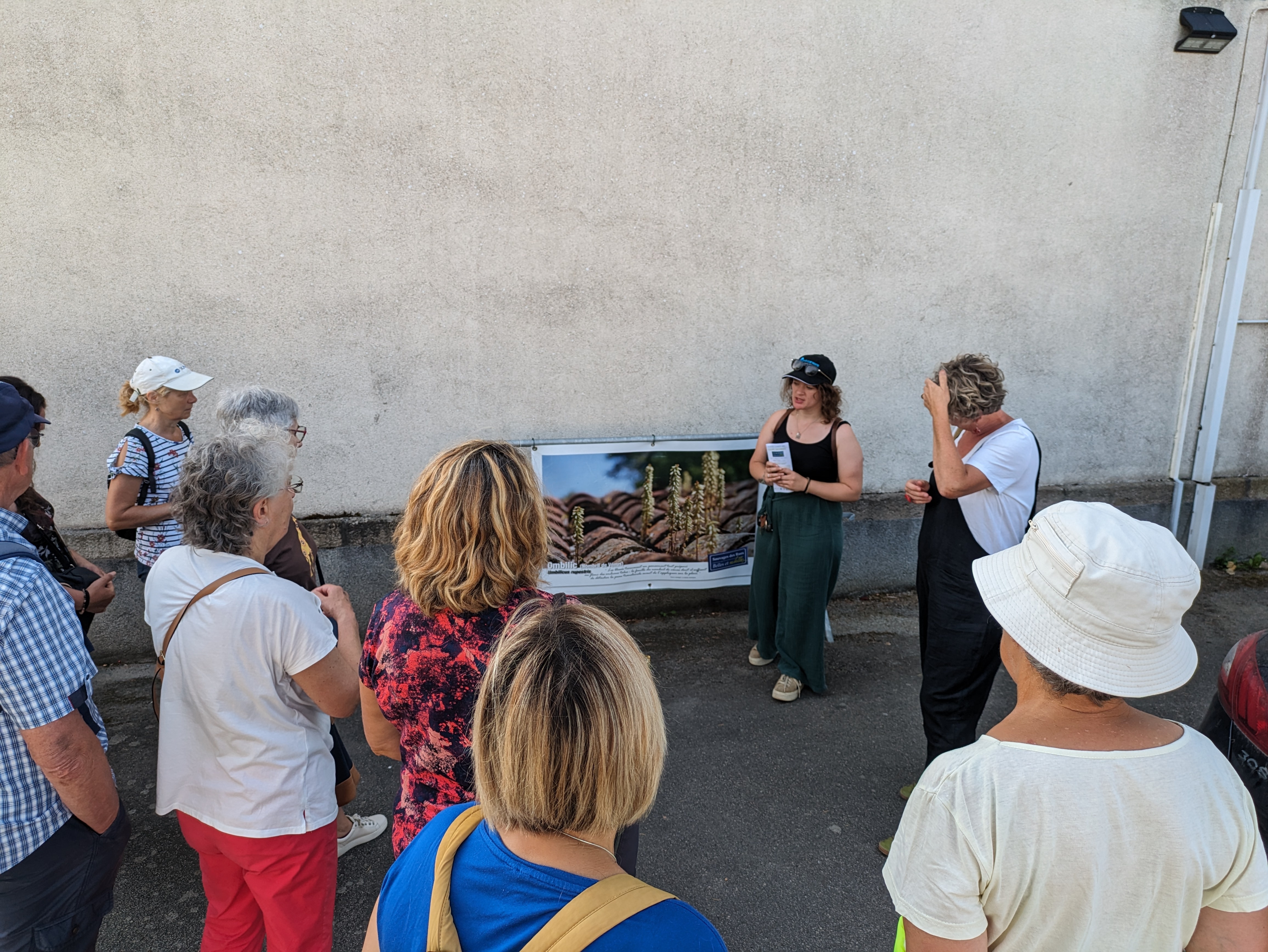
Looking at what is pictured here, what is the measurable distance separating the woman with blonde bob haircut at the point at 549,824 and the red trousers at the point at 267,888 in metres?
1.00

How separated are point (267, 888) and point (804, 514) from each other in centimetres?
291

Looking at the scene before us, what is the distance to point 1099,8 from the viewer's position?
16.1 ft

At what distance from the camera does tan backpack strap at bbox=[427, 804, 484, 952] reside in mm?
1025

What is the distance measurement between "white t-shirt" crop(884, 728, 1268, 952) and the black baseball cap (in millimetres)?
2780

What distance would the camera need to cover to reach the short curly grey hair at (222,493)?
1914mm

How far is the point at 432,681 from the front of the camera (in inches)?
65.0

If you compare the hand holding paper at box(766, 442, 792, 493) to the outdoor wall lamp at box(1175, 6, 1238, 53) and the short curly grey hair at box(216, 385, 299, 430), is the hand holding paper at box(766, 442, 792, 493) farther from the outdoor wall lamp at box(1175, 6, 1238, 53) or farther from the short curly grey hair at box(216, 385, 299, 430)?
the outdoor wall lamp at box(1175, 6, 1238, 53)

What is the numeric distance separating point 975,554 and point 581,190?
3050 millimetres

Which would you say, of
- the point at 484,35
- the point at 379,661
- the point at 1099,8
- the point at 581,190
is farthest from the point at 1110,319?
the point at 379,661

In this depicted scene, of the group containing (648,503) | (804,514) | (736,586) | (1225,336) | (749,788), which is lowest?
(749,788)

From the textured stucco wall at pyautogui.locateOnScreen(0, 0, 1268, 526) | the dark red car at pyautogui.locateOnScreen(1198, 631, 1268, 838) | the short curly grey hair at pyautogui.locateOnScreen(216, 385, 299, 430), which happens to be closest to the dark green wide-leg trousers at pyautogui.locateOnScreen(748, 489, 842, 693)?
the textured stucco wall at pyautogui.locateOnScreen(0, 0, 1268, 526)

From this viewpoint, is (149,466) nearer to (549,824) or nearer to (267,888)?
(267,888)

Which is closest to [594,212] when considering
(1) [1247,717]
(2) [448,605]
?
(2) [448,605]

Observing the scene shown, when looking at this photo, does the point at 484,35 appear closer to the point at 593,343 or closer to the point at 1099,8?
the point at 593,343
